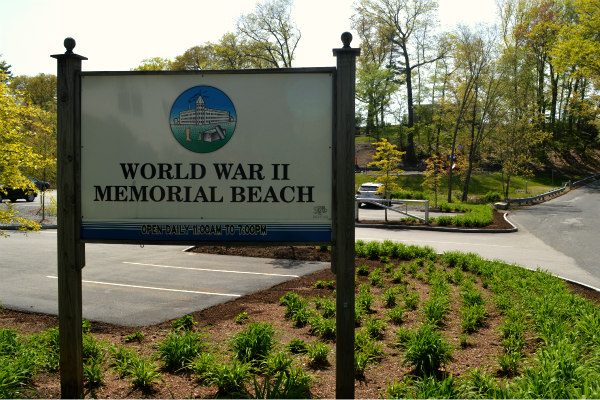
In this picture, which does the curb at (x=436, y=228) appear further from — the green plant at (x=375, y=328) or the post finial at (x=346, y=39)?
the post finial at (x=346, y=39)

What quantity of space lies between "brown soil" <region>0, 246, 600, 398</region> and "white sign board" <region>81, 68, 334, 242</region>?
4.63 feet

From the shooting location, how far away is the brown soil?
4.41 meters

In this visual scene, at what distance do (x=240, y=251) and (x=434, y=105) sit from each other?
4586 cm

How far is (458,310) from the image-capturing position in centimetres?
684

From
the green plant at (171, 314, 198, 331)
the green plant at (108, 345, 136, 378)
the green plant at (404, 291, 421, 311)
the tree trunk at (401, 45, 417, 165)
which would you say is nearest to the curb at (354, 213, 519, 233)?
the green plant at (404, 291, 421, 311)

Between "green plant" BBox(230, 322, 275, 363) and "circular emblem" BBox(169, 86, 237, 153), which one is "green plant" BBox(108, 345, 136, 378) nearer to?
"green plant" BBox(230, 322, 275, 363)

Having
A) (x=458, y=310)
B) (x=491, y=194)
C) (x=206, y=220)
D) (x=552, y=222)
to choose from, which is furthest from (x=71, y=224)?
(x=491, y=194)

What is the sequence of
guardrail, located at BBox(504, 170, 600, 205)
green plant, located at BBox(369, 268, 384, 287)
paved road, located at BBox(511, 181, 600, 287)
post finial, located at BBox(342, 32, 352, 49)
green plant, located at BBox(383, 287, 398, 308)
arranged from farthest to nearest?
guardrail, located at BBox(504, 170, 600, 205) → paved road, located at BBox(511, 181, 600, 287) → green plant, located at BBox(369, 268, 384, 287) → green plant, located at BBox(383, 287, 398, 308) → post finial, located at BBox(342, 32, 352, 49)

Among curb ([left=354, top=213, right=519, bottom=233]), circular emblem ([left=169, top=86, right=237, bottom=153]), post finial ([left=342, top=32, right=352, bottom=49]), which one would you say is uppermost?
post finial ([left=342, top=32, right=352, bottom=49])

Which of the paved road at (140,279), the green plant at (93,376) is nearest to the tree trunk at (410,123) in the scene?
the paved road at (140,279)

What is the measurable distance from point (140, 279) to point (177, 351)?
5.82 metres

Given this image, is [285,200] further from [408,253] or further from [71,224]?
Result: [408,253]

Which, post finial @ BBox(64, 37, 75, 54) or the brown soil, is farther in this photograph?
the brown soil

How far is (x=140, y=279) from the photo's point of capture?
33.7ft
